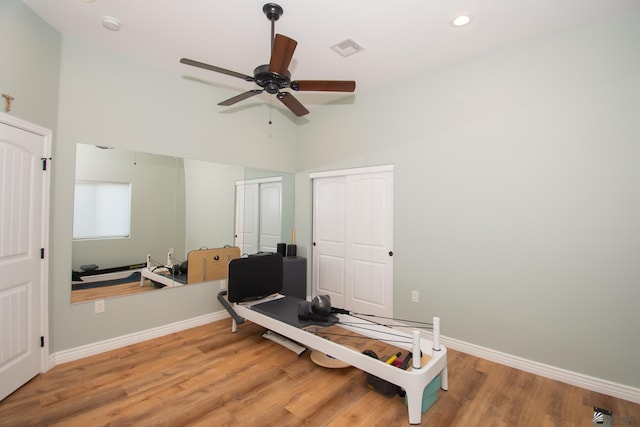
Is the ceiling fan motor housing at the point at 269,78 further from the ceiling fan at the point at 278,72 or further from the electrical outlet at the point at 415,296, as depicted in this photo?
the electrical outlet at the point at 415,296

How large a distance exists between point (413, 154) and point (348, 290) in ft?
6.74

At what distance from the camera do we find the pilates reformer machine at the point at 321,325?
1938 mm

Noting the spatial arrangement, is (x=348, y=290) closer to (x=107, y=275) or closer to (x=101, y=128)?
(x=107, y=275)

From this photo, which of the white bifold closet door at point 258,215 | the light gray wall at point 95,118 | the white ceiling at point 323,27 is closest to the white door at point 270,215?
the white bifold closet door at point 258,215

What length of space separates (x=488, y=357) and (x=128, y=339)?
367cm

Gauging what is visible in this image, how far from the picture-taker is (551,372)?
2.48 meters

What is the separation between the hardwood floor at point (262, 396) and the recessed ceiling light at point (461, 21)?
113 inches

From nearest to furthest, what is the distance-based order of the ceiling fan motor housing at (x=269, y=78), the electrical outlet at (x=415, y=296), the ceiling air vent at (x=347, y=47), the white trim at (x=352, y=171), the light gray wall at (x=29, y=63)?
1. the light gray wall at (x=29, y=63)
2. the ceiling fan motor housing at (x=269, y=78)
3. the ceiling air vent at (x=347, y=47)
4. the electrical outlet at (x=415, y=296)
5. the white trim at (x=352, y=171)

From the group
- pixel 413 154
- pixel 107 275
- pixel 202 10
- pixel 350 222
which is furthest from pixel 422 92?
pixel 107 275

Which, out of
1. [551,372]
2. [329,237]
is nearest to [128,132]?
[329,237]

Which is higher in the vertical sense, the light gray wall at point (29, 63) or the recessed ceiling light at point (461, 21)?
the recessed ceiling light at point (461, 21)

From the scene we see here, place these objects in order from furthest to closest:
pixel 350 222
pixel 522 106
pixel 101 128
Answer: pixel 350 222 → pixel 101 128 → pixel 522 106

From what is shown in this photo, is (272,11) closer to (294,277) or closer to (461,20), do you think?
(461,20)

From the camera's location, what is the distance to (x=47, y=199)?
247cm
